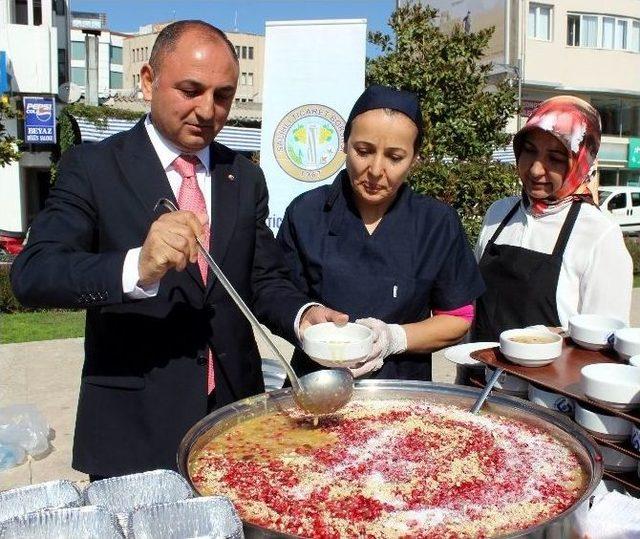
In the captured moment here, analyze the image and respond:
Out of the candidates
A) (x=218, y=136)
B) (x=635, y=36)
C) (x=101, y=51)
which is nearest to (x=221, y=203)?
(x=218, y=136)

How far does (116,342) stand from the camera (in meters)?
1.74

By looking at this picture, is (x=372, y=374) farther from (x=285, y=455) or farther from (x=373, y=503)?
(x=373, y=503)

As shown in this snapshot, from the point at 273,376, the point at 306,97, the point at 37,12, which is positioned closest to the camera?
the point at 273,376

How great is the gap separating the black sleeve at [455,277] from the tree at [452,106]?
4312 mm

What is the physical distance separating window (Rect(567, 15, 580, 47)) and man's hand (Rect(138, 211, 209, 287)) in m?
26.6

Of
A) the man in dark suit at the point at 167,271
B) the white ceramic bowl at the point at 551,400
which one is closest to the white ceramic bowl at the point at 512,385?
the white ceramic bowl at the point at 551,400

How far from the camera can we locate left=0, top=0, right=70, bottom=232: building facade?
17.5 m

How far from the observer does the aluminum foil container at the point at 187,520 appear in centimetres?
89

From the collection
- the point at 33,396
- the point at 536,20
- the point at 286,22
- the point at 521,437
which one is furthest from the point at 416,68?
the point at 536,20

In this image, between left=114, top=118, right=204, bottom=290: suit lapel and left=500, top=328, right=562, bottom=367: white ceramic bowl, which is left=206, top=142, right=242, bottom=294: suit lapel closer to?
left=114, top=118, right=204, bottom=290: suit lapel

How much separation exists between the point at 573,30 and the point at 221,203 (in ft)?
87.5

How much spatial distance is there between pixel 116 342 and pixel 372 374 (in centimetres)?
74

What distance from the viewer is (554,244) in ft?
7.52

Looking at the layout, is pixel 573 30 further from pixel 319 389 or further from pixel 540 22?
pixel 319 389
